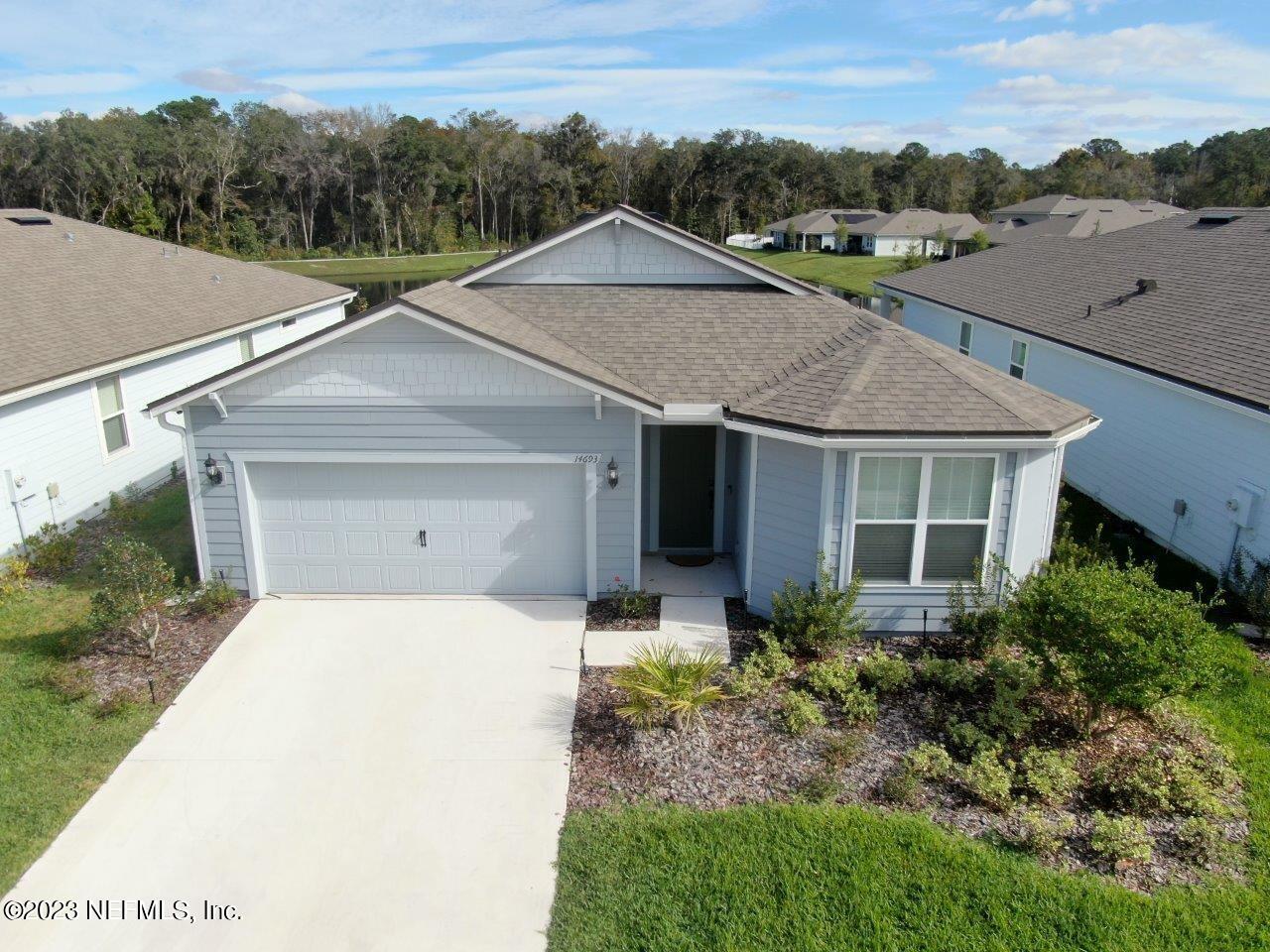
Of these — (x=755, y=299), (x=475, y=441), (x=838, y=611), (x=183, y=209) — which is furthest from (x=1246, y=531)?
(x=183, y=209)

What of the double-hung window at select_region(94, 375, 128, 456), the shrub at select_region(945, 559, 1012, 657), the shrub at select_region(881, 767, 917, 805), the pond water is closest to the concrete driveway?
the shrub at select_region(881, 767, 917, 805)

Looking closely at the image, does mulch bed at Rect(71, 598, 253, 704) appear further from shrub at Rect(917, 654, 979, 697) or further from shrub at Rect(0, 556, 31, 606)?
shrub at Rect(917, 654, 979, 697)

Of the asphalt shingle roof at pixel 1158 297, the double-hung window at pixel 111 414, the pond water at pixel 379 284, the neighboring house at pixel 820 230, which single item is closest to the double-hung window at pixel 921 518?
the asphalt shingle roof at pixel 1158 297

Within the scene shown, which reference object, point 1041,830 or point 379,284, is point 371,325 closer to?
point 1041,830

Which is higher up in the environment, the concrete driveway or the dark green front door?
the dark green front door

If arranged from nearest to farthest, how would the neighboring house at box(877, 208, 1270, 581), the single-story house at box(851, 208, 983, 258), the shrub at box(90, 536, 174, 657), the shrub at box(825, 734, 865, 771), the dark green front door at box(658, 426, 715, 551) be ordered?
1. the shrub at box(825, 734, 865, 771)
2. the shrub at box(90, 536, 174, 657)
3. the neighboring house at box(877, 208, 1270, 581)
4. the dark green front door at box(658, 426, 715, 551)
5. the single-story house at box(851, 208, 983, 258)

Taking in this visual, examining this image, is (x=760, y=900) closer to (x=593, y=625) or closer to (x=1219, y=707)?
(x=593, y=625)

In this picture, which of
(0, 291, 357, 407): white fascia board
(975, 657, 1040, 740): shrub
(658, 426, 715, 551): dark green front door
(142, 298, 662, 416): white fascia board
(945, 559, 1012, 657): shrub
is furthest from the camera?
(0, 291, 357, 407): white fascia board

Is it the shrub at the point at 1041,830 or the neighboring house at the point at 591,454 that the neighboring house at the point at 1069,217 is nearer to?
the neighboring house at the point at 591,454
